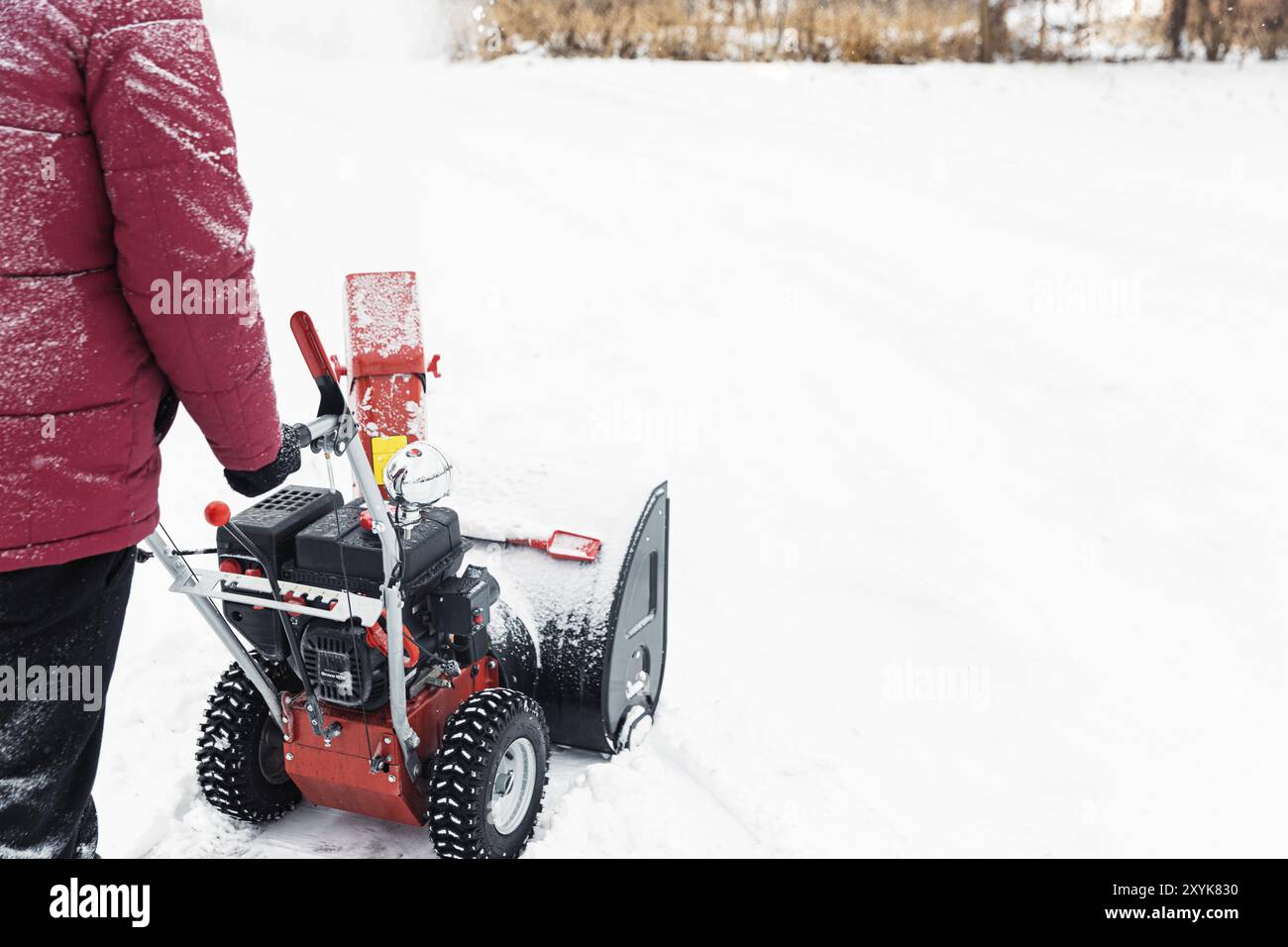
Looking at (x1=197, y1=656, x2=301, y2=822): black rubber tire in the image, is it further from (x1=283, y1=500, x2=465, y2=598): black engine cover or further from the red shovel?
the red shovel

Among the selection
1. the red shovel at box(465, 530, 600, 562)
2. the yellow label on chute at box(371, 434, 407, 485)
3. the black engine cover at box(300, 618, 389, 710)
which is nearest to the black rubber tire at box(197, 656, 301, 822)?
the black engine cover at box(300, 618, 389, 710)

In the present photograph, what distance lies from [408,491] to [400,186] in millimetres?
7901

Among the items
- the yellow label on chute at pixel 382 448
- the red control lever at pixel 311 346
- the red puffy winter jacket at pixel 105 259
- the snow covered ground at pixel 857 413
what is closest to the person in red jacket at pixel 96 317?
the red puffy winter jacket at pixel 105 259

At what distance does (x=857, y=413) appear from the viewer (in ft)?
21.1

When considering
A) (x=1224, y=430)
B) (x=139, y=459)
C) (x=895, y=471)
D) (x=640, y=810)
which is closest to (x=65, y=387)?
(x=139, y=459)

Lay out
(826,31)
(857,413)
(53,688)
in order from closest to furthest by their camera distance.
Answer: (53,688)
(857,413)
(826,31)

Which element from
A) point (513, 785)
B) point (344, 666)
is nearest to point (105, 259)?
point (344, 666)

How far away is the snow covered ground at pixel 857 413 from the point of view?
3.57 meters

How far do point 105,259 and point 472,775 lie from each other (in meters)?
1.58

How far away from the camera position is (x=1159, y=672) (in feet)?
14.3

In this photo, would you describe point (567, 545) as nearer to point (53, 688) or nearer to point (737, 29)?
point (53, 688)

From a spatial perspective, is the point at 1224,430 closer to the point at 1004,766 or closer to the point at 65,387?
the point at 1004,766

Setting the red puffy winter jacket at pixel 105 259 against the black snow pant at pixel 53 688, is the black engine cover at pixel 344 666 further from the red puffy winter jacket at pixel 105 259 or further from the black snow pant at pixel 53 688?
the red puffy winter jacket at pixel 105 259

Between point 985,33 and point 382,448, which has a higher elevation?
point 985,33
